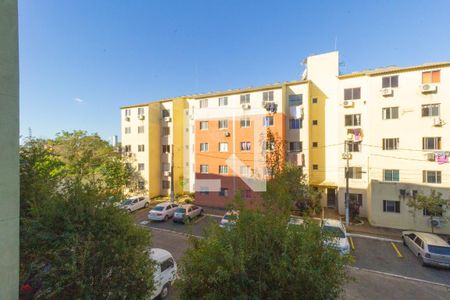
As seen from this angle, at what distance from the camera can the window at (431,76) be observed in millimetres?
17359

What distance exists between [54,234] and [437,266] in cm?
1742

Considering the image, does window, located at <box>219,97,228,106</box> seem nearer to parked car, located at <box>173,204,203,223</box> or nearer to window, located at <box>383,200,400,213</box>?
parked car, located at <box>173,204,203,223</box>

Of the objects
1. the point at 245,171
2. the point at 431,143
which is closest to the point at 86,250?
the point at 245,171

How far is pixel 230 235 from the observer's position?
4.89 m

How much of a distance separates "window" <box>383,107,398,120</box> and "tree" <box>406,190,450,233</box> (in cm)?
658

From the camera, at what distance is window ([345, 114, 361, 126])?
68.5ft

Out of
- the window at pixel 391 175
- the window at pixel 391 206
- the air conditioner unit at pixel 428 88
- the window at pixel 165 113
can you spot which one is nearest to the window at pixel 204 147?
the window at pixel 165 113

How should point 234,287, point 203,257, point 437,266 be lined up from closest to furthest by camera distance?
point 234,287
point 203,257
point 437,266

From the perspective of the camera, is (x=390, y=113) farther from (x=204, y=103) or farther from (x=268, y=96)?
(x=204, y=103)

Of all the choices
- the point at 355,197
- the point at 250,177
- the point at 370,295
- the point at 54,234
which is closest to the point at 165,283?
the point at 54,234

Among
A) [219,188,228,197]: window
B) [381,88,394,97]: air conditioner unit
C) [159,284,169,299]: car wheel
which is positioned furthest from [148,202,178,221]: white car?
[381,88,394,97]: air conditioner unit

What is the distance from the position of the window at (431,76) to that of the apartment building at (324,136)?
6cm

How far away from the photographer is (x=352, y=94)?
21141 millimetres

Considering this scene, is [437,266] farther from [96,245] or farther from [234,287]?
[96,245]
